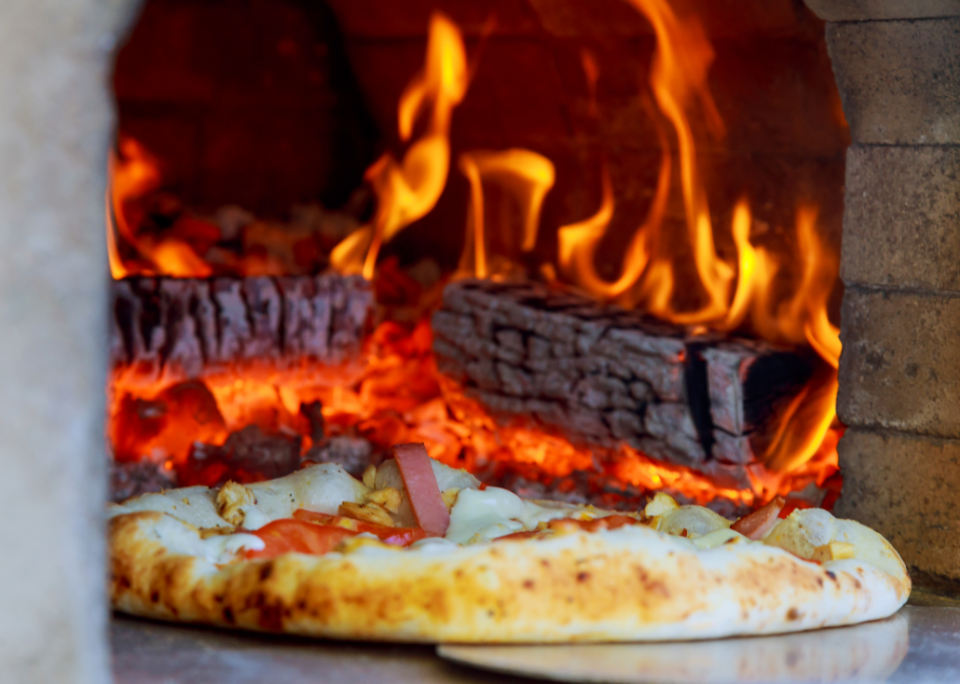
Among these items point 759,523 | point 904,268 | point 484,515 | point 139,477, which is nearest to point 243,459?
point 139,477

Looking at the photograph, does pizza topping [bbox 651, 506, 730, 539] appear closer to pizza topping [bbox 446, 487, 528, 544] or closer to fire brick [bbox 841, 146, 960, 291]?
pizza topping [bbox 446, 487, 528, 544]

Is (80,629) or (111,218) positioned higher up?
(111,218)

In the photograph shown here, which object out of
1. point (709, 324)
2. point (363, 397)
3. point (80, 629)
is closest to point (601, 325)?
point (709, 324)

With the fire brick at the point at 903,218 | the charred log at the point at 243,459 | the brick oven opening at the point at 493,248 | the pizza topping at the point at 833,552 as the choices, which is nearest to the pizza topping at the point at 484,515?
the pizza topping at the point at 833,552

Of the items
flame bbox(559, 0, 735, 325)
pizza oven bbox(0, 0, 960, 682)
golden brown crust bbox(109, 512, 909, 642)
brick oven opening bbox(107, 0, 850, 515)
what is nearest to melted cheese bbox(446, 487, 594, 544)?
golden brown crust bbox(109, 512, 909, 642)

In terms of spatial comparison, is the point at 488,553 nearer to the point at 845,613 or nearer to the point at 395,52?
the point at 845,613

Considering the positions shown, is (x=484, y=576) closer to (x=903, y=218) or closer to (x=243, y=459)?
(x=903, y=218)
